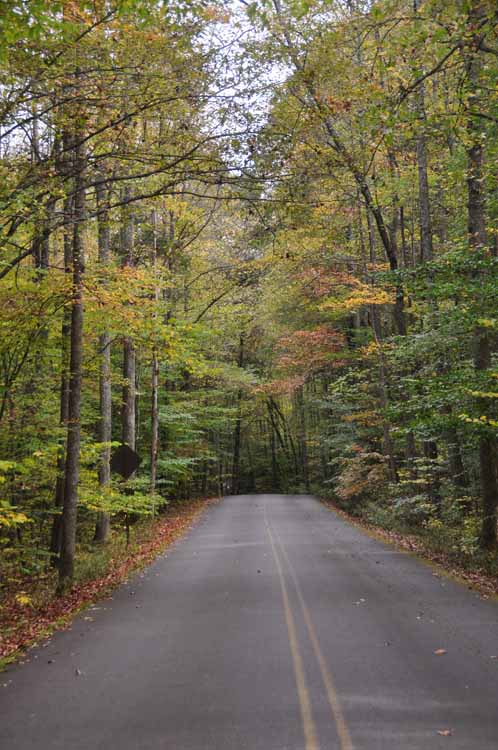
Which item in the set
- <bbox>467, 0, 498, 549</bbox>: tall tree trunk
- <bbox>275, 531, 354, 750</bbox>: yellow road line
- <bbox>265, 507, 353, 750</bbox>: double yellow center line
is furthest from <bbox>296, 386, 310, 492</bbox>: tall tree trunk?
<bbox>275, 531, 354, 750</bbox>: yellow road line

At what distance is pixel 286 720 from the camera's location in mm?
5066

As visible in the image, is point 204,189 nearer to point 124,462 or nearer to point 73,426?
point 73,426

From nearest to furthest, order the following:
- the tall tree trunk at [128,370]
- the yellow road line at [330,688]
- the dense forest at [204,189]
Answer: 1. the yellow road line at [330,688]
2. the dense forest at [204,189]
3. the tall tree trunk at [128,370]

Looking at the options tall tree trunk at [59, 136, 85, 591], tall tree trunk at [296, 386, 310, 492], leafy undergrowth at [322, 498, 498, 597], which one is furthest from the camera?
tall tree trunk at [296, 386, 310, 492]

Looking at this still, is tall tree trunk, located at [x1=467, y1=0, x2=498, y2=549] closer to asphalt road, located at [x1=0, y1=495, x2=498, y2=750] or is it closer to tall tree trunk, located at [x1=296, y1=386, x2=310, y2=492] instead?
asphalt road, located at [x1=0, y1=495, x2=498, y2=750]

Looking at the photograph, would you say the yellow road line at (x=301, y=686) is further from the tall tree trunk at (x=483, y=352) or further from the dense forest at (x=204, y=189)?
the tall tree trunk at (x=483, y=352)

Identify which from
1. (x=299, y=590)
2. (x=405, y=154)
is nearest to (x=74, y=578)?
(x=299, y=590)

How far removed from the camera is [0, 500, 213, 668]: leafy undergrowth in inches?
338

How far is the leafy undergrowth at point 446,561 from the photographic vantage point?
10.9 metres

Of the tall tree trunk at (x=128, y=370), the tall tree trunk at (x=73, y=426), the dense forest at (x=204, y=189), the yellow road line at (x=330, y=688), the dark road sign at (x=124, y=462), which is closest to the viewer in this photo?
the yellow road line at (x=330, y=688)

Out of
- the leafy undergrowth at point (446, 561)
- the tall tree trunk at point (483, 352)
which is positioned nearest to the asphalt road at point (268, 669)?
the leafy undergrowth at point (446, 561)

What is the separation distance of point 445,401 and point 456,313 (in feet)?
5.91

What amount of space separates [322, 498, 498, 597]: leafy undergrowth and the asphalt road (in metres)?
0.51

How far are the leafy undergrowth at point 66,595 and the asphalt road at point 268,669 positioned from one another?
1.70 feet
